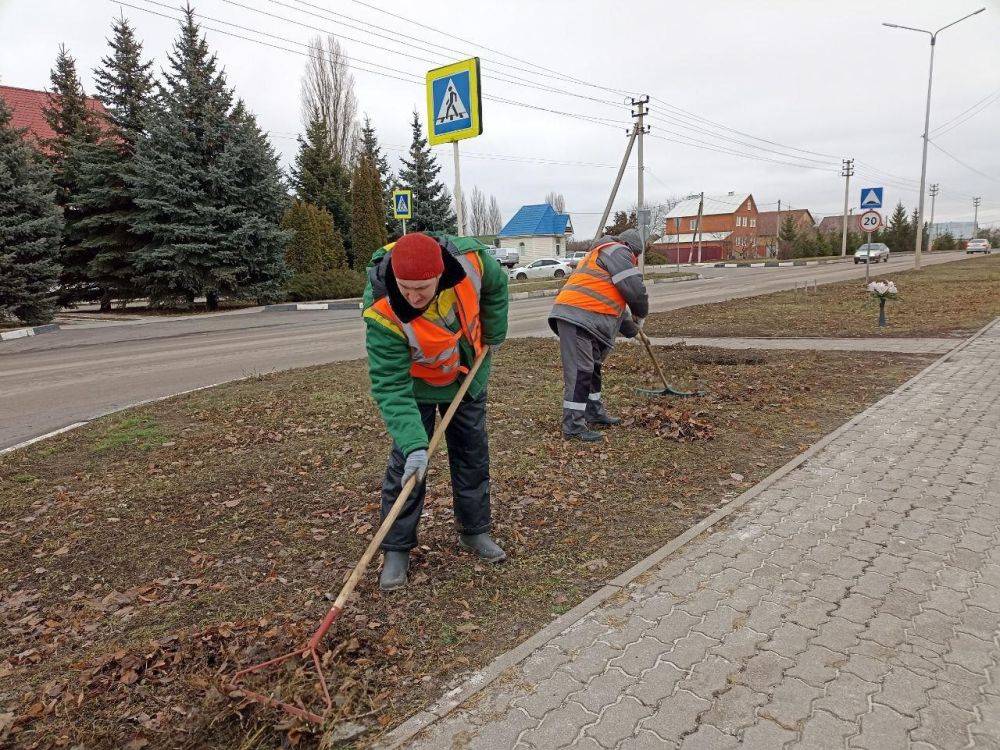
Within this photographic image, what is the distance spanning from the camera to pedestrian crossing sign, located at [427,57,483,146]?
6.91 meters

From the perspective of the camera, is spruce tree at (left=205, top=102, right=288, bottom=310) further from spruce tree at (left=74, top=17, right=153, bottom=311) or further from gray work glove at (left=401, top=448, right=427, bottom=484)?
gray work glove at (left=401, top=448, right=427, bottom=484)

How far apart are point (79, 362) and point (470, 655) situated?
1029 cm

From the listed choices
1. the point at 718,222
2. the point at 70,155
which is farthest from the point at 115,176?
the point at 718,222

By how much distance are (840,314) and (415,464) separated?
1331 cm

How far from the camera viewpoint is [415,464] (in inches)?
113

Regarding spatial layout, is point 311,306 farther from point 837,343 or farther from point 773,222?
point 773,222

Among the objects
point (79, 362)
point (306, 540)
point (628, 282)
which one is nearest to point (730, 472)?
point (628, 282)

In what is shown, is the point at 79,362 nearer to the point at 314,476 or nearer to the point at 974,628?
the point at 314,476

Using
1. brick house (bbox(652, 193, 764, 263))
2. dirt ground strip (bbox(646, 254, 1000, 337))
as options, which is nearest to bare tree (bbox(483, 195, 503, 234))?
brick house (bbox(652, 193, 764, 263))

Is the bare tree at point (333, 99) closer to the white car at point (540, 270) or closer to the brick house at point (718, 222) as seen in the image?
the white car at point (540, 270)

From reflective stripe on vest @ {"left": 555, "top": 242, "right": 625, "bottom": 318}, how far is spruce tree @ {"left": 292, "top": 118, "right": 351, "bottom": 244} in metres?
25.8

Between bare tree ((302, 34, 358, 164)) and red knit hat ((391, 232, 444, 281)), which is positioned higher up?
bare tree ((302, 34, 358, 164))

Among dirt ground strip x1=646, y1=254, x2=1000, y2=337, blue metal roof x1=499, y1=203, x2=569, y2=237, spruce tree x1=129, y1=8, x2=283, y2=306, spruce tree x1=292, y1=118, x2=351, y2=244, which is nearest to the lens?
dirt ground strip x1=646, y1=254, x2=1000, y2=337

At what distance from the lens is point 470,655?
2559 millimetres
